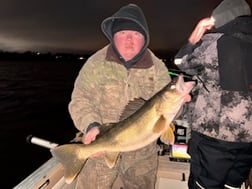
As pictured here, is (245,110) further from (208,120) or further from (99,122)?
(99,122)

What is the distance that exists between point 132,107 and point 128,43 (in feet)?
2.48

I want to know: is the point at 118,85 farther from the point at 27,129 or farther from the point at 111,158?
the point at 27,129

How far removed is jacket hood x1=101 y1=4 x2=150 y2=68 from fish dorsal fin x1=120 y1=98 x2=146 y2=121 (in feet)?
1.52

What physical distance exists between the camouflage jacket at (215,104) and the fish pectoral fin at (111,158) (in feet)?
3.05

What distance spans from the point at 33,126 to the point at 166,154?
19.5m

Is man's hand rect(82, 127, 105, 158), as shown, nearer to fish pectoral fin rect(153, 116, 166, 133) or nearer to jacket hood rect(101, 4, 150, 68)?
fish pectoral fin rect(153, 116, 166, 133)

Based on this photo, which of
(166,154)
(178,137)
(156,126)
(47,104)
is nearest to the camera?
(156,126)

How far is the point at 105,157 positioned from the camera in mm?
3361

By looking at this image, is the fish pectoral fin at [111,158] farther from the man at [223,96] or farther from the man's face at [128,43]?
the man's face at [128,43]

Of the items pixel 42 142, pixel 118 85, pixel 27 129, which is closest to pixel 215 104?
pixel 118 85

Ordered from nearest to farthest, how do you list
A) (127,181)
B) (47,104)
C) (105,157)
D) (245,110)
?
(245,110)
(105,157)
(127,181)
(47,104)

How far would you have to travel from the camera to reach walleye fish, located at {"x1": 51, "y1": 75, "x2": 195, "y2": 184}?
3.05m

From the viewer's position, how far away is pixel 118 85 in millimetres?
3500

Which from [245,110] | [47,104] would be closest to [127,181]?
[245,110]
